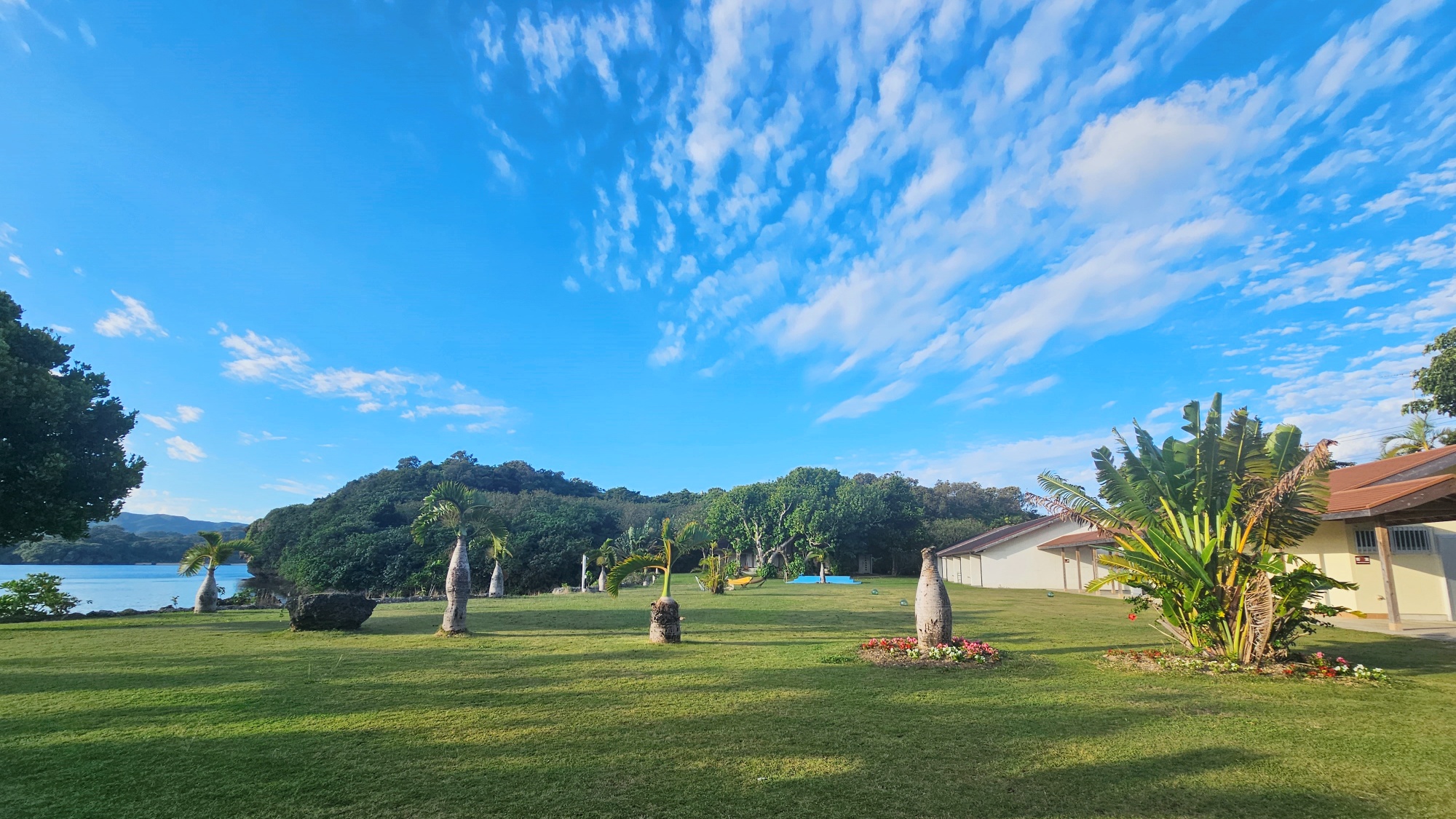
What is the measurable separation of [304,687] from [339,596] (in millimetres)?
6286

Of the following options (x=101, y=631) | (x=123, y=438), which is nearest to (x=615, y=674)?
(x=101, y=631)

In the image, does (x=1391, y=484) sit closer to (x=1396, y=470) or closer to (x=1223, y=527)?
(x=1396, y=470)

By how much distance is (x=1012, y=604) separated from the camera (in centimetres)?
2019

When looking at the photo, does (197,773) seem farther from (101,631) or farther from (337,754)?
(101,631)

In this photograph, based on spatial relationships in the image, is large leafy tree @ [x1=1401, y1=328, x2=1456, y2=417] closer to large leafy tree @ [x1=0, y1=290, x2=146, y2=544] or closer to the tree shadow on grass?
the tree shadow on grass

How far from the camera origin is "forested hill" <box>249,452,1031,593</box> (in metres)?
35.3

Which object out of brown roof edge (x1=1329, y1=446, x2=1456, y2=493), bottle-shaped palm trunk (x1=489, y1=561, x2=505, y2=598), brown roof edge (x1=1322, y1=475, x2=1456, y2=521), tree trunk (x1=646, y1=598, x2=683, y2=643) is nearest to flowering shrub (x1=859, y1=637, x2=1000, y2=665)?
tree trunk (x1=646, y1=598, x2=683, y2=643)

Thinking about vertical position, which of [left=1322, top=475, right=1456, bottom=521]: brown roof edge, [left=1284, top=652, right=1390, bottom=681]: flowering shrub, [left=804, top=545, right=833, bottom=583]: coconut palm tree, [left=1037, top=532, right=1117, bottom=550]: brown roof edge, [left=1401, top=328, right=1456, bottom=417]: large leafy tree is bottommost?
[left=1284, top=652, right=1390, bottom=681]: flowering shrub

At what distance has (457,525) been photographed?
13.5 m

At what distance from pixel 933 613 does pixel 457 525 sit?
9770mm

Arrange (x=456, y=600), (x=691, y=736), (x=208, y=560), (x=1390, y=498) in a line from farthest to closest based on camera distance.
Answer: (x=208, y=560), (x=456, y=600), (x=1390, y=498), (x=691, y=736)

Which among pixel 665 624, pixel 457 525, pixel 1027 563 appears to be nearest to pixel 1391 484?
pixel 665 624

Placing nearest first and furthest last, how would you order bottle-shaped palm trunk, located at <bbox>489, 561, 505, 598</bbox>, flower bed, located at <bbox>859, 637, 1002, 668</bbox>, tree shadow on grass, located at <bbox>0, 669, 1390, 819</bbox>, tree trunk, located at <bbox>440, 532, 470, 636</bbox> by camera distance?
1. tree shadow on grass, located at <bbox>0, 669, 1390, 819</bbox>
2. flower bed, located at <bbox>859, 637, 1002, 668</bbox>
3. tree trunk, located at <bbox>440, 532, 470, 636</bbox>
4. bottle-shaped palm trunk, located at <bbox>489, 561, 505, 598</bbox>

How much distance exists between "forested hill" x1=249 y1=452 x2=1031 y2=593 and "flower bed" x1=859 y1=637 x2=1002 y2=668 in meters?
28.5
